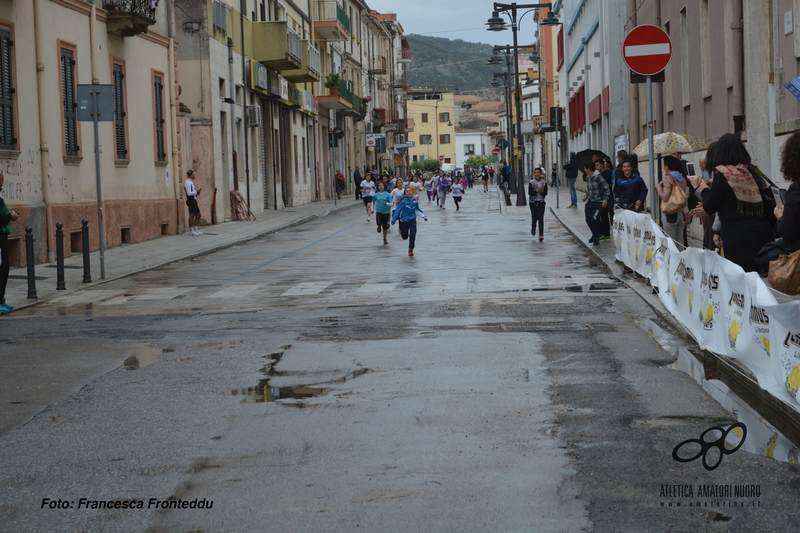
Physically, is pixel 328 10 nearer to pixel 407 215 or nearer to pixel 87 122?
pixel 87 122

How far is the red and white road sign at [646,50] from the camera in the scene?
13.0 m

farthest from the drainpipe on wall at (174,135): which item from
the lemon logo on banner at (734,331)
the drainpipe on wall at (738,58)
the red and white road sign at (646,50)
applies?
the lemon logo on banner at (734,331)

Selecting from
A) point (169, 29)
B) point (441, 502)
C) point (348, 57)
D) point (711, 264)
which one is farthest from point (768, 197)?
point (348, 57)

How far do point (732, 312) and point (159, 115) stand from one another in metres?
23.1

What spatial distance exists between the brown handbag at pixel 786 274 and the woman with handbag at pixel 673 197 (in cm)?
786

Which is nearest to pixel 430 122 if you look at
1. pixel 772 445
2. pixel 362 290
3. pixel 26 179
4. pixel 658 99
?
pixel 658 99

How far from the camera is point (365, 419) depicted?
22.2ft

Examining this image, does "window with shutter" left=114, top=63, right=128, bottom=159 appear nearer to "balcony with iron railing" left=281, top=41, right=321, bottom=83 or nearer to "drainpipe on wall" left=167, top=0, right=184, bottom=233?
"drainpipe on wall" left=167, top=0, right=184, bottom=233

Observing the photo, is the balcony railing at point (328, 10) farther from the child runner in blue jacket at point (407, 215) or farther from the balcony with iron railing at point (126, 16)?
the child runner in blue jacket at point (407, 215)

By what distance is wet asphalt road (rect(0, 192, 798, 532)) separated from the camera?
16.1 ft

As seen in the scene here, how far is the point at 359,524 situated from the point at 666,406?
2.83 meters

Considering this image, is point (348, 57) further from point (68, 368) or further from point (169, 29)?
point (68, 368)

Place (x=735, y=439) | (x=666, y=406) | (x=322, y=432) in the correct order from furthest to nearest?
(x=666, y=406), (x=322, y=432), (x=735, y=439)

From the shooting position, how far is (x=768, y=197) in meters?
9.31
